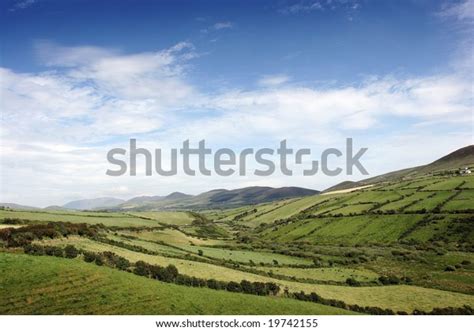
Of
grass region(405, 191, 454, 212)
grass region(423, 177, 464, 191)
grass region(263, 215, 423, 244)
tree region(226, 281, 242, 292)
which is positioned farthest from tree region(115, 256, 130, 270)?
grass region(423, 177, 464, 191)

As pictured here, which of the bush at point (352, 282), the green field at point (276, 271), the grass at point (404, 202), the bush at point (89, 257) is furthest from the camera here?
the grass at point (404, 202)

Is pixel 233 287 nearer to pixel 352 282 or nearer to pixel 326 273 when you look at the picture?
pixel 352 282

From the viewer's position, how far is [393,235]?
11350 centimetres

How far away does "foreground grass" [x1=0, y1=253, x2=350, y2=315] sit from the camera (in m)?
29.1

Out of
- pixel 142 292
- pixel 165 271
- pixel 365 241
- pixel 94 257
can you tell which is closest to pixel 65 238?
pixel 94 257

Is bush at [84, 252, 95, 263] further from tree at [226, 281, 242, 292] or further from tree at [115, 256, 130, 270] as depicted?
tree at [226, 281, 242, 292]

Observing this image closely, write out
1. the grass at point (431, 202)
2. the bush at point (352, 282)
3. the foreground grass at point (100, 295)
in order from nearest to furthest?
the foreground grass at point (100, 295), the bush at point (352, 282), the grass at point (431, 202)

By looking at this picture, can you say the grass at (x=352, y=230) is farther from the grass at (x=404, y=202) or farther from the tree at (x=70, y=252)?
the tree at (x=70, y=252)

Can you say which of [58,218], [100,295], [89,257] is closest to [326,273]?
[89,257]

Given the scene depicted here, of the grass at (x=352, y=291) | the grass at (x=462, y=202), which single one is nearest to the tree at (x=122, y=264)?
the grass at (x=352, y=291)

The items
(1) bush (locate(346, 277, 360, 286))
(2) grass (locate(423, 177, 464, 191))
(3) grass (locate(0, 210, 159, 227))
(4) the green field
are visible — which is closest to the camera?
(4) the green field

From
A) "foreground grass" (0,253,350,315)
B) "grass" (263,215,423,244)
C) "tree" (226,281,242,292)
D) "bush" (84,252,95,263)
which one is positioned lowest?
"grass" (263,215,423,244)

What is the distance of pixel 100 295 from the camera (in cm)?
3077

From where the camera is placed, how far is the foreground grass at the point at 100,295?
95.6ft
